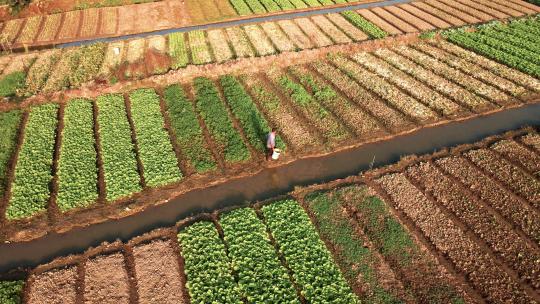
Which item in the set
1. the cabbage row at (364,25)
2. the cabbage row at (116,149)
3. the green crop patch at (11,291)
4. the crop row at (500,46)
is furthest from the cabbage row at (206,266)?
the crop row at (500,46)

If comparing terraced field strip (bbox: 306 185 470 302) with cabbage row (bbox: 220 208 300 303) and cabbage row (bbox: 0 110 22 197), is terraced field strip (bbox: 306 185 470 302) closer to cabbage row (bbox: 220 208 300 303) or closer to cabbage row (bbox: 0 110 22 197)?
cabbage row (bbox: 220 208 300 303)

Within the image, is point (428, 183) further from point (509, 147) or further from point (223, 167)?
point (223, 167)

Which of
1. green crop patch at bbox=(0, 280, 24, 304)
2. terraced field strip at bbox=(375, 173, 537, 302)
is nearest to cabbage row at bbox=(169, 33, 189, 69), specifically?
terraced field strip at bbox=(375, 173, 537, 302)

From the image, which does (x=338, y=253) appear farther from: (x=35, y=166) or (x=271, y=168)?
(x=35, y=166)

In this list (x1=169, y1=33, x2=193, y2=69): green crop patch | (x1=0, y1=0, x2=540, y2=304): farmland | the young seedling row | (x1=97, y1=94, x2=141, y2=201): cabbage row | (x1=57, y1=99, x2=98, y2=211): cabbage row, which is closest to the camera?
(x1=0, y1=0, x2=540, y2=304): farmland

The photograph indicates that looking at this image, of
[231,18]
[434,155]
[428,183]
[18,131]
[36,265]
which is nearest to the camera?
[36,265]

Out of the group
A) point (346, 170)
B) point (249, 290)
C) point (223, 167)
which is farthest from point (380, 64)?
point (249, 290)
